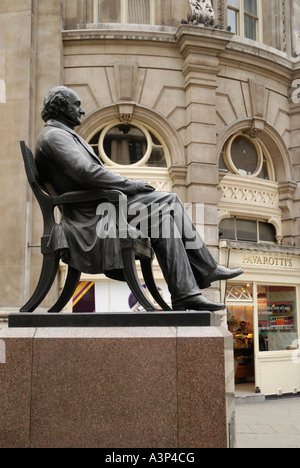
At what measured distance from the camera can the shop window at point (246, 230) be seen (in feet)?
49.6

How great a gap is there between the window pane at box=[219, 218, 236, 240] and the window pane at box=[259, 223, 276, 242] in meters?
1.11

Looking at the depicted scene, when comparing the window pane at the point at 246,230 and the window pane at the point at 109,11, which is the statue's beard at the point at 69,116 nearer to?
the window pane at the point at 246,230

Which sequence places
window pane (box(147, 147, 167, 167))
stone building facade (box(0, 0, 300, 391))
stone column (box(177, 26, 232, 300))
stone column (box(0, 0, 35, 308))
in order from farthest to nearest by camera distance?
window pane (box(147, 147, 167, 167))
stone column (box(177, 26, 232, 300))
stone building facade (box(0, 0, 300, 391))
stone column (box(0, 0, 35, 308))

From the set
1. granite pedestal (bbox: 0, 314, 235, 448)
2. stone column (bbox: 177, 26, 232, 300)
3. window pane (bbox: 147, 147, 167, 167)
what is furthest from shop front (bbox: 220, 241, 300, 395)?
granite pedestal (bbox: 0, 314, 235, 448)

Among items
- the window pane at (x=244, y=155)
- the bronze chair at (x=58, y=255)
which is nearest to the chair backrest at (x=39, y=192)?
the bronze chair at (x=58, y=255)

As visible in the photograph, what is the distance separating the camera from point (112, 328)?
14.3ft

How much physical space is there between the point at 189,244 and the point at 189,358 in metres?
1.20

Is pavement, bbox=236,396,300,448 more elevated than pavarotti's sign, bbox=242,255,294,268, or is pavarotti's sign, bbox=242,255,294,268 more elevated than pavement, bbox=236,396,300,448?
pavarotti's sign, bbox=242,255,294,268

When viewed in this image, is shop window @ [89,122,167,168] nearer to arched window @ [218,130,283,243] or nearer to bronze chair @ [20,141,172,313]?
arched window @ [218,130,283,243]

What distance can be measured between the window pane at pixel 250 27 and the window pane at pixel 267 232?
5.87 meters

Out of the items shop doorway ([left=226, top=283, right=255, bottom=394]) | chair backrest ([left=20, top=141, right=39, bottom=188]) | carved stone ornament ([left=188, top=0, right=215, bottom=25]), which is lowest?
shop doorway ([left=226, top=283, right=255, bottom=394])

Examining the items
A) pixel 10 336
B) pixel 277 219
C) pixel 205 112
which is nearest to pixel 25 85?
pixel 205 112

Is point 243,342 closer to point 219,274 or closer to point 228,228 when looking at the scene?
point 228,228

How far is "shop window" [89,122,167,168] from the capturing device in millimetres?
14617
